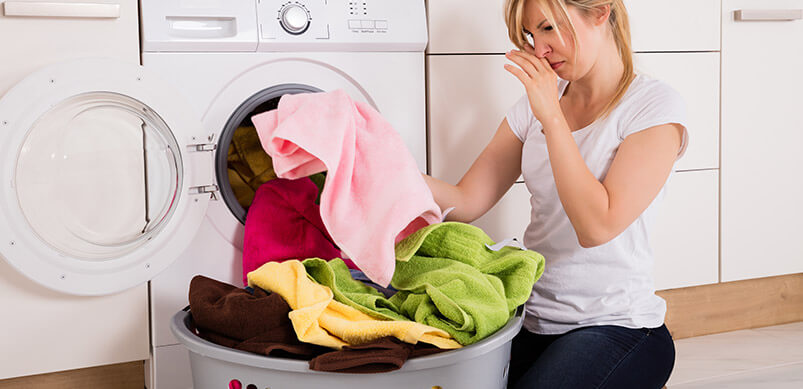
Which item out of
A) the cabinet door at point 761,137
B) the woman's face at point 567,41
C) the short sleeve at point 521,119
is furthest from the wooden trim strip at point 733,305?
the woman's face at point 567,41

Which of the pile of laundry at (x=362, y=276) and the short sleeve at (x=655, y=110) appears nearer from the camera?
the pile of laundry at (x=362, y=276)

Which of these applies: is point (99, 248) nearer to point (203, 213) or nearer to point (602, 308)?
point (203, 213)

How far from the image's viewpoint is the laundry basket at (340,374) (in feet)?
3.22

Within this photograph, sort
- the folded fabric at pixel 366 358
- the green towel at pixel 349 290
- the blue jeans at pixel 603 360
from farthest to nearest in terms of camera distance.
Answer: the blue jeans at pixel 603 360, the green towel at pixel 349 290, the folded fabric at pixel 366 358

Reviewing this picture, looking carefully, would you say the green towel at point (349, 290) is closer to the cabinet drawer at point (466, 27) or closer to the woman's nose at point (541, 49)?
the woman's nose at point (541, 49)

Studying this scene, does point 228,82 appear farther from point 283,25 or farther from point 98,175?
point 98,175

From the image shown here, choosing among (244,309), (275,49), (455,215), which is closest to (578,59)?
(455,215)

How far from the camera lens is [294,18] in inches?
60.7

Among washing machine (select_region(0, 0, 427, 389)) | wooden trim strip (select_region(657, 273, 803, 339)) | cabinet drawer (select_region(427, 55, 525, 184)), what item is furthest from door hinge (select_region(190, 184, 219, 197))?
wooden trim strip (select_region(657, 273, 803, 339))

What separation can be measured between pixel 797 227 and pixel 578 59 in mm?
1147

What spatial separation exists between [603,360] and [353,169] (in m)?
0.52

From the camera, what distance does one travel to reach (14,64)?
4.51 feet

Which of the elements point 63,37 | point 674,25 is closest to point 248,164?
point 63,37

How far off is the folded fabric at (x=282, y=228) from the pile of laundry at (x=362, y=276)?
19cm
